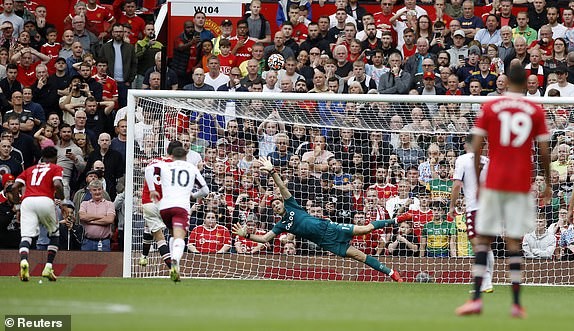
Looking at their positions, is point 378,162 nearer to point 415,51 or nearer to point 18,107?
point 415,51

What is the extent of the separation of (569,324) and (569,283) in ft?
29.9

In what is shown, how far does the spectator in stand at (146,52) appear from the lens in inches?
985

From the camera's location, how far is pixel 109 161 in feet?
70.8

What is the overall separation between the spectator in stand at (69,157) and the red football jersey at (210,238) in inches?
124

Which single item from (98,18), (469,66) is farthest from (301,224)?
(98,18)

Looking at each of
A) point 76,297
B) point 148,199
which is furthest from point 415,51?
point 76,297

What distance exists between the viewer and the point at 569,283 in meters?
19.5

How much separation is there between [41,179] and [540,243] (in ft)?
27.1

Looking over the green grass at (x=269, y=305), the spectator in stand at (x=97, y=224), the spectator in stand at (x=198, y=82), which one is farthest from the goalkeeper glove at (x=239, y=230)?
the spectator in stand at (x=198, y=82)

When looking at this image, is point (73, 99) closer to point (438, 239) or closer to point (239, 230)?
point (239, 230)

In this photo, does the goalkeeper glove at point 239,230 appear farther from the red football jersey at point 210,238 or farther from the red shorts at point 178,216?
the red shorts at point 178,216

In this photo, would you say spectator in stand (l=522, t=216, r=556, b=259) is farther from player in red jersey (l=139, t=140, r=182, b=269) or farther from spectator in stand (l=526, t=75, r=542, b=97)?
player in red jersey (l=139, t=140, r=182, b=269)

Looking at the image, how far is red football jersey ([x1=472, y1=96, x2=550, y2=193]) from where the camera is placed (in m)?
11.1

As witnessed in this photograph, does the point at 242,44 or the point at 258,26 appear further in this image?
the point at 258,26
